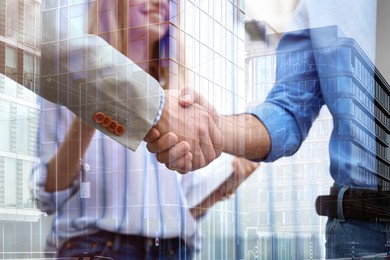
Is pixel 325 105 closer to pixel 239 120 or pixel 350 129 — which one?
pixel 350 129

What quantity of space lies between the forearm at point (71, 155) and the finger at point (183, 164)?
40cm

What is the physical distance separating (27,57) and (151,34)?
0.56 meters

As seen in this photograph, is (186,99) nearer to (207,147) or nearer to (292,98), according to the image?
(207,147)

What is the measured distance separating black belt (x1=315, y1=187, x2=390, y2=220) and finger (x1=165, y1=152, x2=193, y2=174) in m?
0.53

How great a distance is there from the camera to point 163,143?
257cm

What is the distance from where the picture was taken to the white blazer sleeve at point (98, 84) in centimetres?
259

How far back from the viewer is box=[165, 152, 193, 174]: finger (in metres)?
2.52

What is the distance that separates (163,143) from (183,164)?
0.12 meters

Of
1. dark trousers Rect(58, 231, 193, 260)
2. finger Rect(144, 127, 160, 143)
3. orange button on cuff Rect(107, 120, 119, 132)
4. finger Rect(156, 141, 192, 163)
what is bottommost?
dark trousers Rect(58, 231, 193, 260)

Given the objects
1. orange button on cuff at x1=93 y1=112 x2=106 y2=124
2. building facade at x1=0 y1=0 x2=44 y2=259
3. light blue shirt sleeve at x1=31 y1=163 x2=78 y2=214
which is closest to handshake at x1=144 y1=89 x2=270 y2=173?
orange button on cuff at x1=93 y1=112 x2=106 y2=124

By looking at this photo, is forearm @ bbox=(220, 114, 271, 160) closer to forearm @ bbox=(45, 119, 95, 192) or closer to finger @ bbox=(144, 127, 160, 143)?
finger @ bbox=(144, 127, 160, 143)

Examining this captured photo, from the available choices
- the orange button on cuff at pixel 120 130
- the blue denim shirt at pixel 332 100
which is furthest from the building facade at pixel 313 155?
the orange button on cuff at pixel 120 130

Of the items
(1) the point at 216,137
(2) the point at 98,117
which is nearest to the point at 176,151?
(1) the point at 216,137
